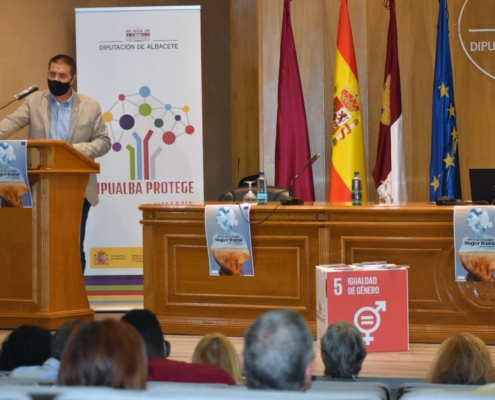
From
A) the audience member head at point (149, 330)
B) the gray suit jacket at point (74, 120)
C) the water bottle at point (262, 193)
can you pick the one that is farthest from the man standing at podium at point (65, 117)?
the audience member head at point (149, 330)

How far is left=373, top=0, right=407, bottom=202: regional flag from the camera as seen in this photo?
6723mm

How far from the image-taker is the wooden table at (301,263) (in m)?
4.63

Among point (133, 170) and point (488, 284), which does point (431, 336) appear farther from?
point (133, 170)

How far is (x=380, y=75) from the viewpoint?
7.12 meters

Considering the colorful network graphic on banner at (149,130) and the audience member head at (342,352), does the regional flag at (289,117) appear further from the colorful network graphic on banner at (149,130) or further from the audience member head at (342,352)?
the audience member head at (342,352)

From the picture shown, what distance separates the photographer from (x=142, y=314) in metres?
2.44

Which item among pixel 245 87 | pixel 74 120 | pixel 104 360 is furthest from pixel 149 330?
pixel 245 87

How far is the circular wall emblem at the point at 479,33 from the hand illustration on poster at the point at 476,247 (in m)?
2.89

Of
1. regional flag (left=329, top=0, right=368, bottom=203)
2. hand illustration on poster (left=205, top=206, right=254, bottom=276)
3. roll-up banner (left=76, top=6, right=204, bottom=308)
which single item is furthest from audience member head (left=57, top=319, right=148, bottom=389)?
regional flag (left=329, top=0, right=368, bottom=203)

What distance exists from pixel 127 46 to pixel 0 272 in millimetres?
2452

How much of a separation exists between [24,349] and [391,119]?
4738 mm

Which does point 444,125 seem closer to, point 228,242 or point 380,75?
point 380,75

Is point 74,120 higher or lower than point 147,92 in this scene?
lower

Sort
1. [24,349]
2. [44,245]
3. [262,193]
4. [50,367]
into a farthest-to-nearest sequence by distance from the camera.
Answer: [262,193]
[44,245]
[24,349]
[50,367]
